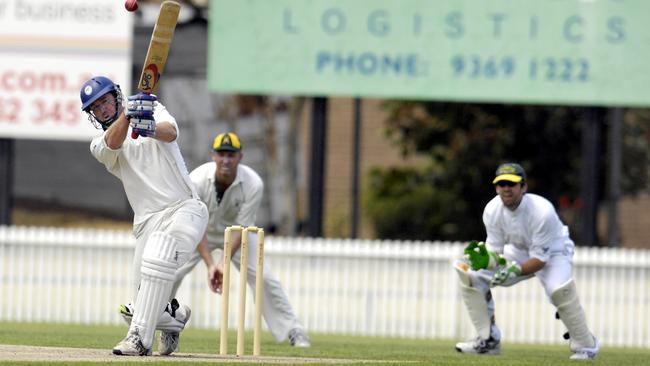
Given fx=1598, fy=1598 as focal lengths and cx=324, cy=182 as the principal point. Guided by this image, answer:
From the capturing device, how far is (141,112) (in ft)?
29.9

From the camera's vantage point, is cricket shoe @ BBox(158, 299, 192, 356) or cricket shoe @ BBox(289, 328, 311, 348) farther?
cricket shoe @ BBox(289, 328, 311, 348)

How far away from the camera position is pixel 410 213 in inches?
1016

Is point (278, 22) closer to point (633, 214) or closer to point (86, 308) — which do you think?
point (86, 308)

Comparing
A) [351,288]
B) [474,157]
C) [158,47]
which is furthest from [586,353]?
[474,157]

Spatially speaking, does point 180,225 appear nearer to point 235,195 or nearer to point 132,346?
point 132,346

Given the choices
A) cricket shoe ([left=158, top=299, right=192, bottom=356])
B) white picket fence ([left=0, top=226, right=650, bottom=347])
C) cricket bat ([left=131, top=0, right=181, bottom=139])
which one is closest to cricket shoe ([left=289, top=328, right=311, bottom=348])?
cricket shoe ([left=158, top=299, right=192, bottom=356])

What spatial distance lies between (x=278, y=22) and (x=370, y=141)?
443 inches

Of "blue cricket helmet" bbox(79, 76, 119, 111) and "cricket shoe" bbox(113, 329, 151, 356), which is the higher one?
A: "blue cricket helmet" bbox(79, 76, 119, 111)

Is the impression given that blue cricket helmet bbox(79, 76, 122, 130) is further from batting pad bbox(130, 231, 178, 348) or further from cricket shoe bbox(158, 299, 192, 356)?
cricket shoe bbox(158, 299, 192, 356)

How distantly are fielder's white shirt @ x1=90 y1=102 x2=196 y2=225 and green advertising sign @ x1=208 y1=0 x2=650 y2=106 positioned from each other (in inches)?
318

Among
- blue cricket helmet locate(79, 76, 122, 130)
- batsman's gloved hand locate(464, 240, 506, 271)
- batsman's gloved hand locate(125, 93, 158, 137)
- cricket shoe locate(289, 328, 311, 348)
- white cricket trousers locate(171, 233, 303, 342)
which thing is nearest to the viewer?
batsman's gloved hand locate(125, 93, 158, 137)

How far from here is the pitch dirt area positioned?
30.3ft

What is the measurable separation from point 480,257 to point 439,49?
6163 mm

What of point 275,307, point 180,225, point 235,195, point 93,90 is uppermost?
point 93,90
